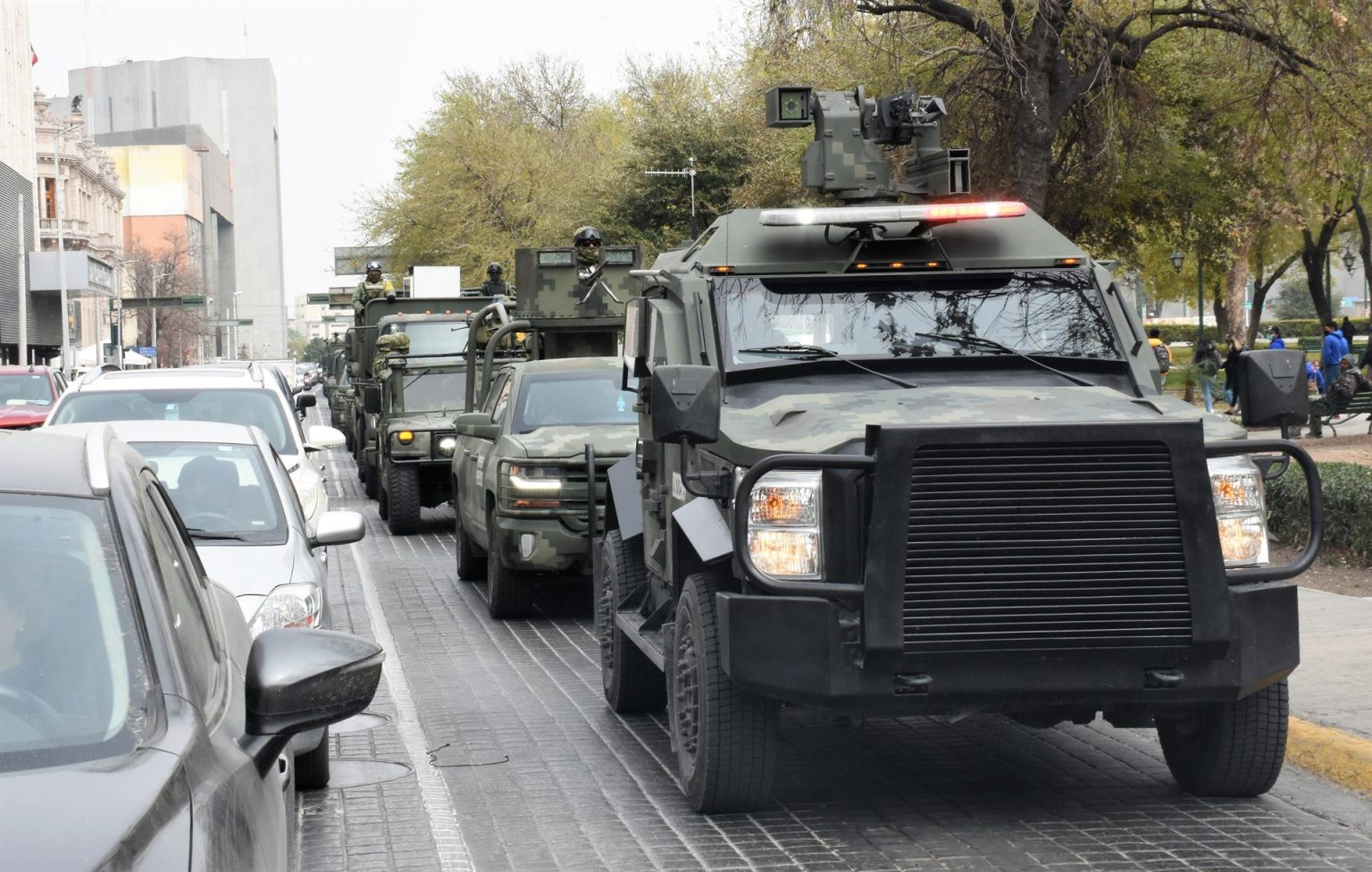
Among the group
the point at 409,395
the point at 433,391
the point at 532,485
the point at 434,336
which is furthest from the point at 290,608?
the point at 434,336

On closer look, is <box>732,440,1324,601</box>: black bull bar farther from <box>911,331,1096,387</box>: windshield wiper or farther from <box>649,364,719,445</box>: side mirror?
<box>911,331,1096,387</box>: windshield wiper

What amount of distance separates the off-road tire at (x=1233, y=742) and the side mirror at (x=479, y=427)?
6507 millimetres

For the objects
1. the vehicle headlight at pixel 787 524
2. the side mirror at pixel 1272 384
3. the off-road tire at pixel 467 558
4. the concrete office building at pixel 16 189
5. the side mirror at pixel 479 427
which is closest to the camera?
the vehicle headlight at pixel 787 524

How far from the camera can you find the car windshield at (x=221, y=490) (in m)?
7.63

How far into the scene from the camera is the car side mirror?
3.27 meters

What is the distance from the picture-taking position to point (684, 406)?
243 inches

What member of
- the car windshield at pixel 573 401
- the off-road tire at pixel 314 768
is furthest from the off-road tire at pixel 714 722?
the car windshield at pixel 573 401

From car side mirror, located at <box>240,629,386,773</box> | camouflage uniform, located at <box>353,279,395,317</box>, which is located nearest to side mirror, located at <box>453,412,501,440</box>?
car side mirror, located at <box>240,629,386,773</box>

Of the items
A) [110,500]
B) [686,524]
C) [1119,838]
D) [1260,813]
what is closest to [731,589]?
[686,524]

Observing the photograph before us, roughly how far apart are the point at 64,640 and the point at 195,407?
834cm

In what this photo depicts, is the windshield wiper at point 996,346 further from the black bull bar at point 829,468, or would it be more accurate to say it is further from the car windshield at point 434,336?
the car windshield at point 434,336

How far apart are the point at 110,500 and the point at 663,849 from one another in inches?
130

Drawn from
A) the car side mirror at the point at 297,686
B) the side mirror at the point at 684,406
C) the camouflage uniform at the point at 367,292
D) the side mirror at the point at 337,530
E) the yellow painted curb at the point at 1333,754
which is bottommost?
the yellow painted curb at the point at 1333,754

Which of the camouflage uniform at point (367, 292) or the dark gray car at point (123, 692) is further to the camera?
the camouflage uniform at point (367, 292)
